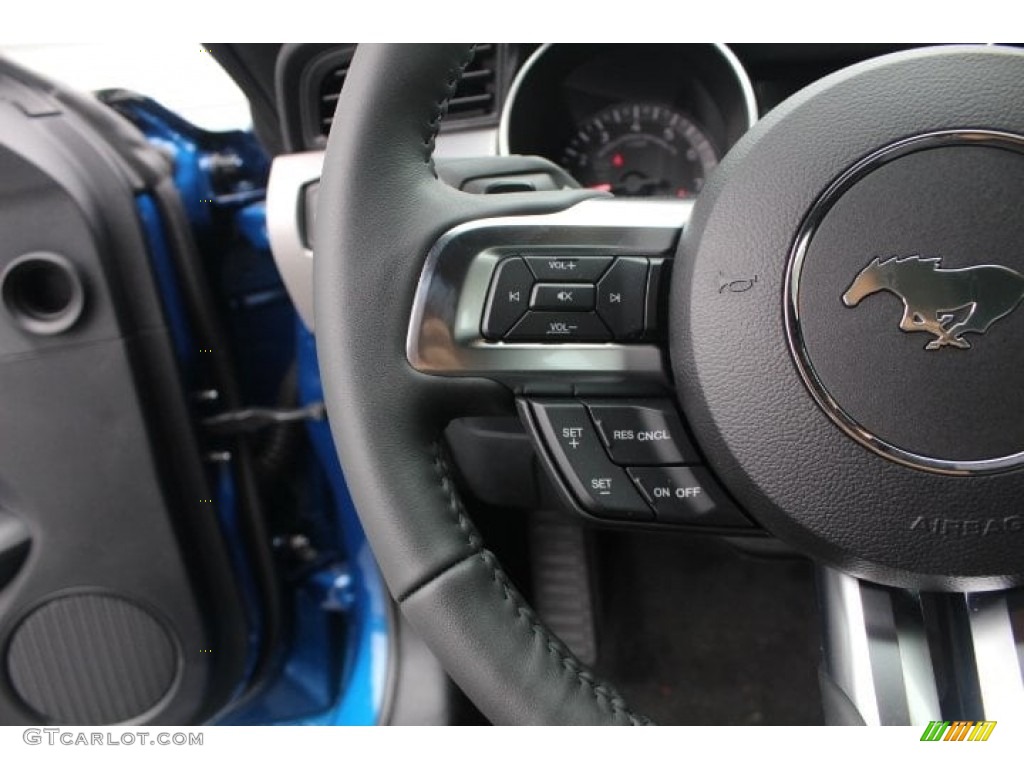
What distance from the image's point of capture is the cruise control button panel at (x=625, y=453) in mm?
631

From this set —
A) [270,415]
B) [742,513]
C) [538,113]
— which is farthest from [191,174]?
[742,513]

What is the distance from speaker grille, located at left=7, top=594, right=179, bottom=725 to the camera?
3.07ft

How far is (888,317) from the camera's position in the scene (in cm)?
57

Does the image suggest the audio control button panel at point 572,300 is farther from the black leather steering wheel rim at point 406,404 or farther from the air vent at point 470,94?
the air vent at point 470,94

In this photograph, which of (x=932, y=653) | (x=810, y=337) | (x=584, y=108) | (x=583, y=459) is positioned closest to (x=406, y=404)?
(x=583, y=459)

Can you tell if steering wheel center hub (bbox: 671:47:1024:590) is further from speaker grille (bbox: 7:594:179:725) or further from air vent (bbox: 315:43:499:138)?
speaker grille (bbox: 7:594:179:725)

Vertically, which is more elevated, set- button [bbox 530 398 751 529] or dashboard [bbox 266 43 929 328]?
dashboard [bbox 266 43 929 328]

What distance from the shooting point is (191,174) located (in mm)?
1015

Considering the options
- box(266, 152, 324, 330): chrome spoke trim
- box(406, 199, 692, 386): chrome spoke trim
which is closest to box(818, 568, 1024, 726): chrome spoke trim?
box(406, 199, 692, 386): chrome spoke trim

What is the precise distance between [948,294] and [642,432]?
226mm

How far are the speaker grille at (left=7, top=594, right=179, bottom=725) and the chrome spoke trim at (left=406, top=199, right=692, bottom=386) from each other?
57 centimetres
